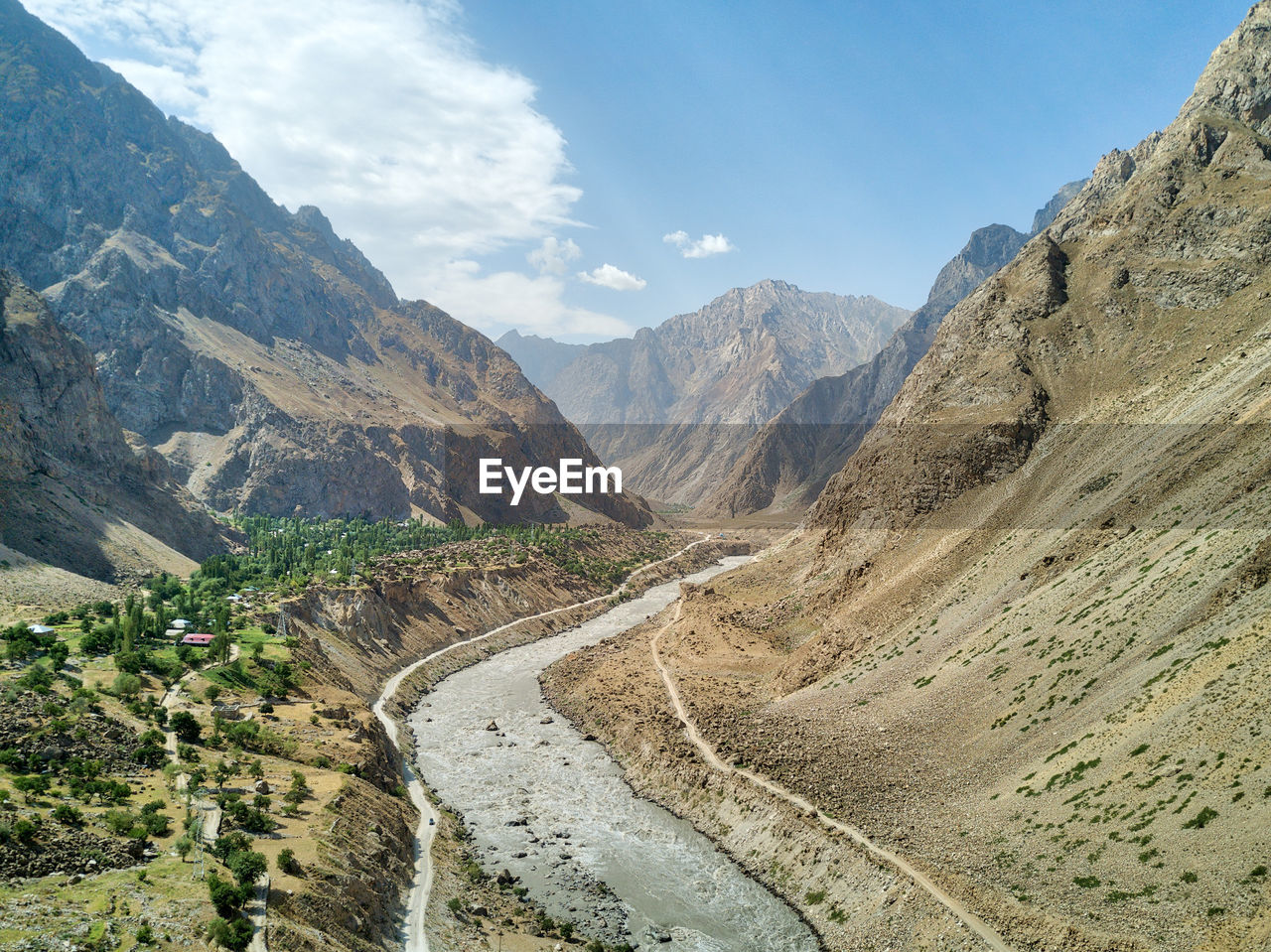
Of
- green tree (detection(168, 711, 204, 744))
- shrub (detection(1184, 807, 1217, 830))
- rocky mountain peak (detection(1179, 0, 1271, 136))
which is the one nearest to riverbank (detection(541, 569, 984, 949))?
shrub (detection(1184, 807, 1217, 830))

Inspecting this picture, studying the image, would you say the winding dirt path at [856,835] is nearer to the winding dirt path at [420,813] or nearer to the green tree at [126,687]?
the winding dirt path at [420,813]

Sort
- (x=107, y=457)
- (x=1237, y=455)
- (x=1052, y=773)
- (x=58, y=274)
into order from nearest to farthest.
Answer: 1. (x=1052, y=773)
2. (x=1237, y=455)
3. (x=107, y=457)
4. (x=58, y=274)

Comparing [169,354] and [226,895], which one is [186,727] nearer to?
[226,895]

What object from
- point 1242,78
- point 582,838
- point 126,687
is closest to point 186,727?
point 126,687

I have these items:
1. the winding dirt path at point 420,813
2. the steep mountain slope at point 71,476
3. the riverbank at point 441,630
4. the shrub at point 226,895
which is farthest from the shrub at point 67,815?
the steep mountain slope at point 71,476

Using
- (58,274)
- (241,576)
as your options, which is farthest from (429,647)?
(58,274)

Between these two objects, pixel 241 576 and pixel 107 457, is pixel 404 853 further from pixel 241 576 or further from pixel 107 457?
pixel 107 457
